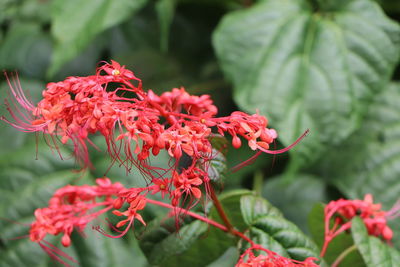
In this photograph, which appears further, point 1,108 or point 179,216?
point 1,108

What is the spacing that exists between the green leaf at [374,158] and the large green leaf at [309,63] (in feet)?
0.60

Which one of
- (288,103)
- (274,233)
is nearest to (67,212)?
(274,233)

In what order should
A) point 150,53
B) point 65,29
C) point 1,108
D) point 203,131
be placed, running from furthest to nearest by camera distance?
point 150,53
point 65,29
point 1,108
point 203,131

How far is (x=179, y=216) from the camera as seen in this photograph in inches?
28.4

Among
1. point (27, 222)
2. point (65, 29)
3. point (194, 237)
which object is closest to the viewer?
point (194, 237)

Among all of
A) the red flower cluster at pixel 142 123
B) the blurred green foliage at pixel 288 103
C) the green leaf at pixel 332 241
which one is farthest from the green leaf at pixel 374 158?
the red flower cluster at pixel 142 123

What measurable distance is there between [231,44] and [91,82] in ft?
2.00

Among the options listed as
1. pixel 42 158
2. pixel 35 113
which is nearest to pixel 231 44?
pixel 42 158

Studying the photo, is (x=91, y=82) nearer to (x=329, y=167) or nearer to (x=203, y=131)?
(x=203, y=131)

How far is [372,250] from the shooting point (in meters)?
0.70

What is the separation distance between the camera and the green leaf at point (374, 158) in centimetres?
120

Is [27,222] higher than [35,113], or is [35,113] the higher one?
[35,113]

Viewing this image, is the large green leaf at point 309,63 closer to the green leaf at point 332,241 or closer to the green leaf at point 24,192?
the green leaf at point 332,241

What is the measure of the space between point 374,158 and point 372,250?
1.94 ft
